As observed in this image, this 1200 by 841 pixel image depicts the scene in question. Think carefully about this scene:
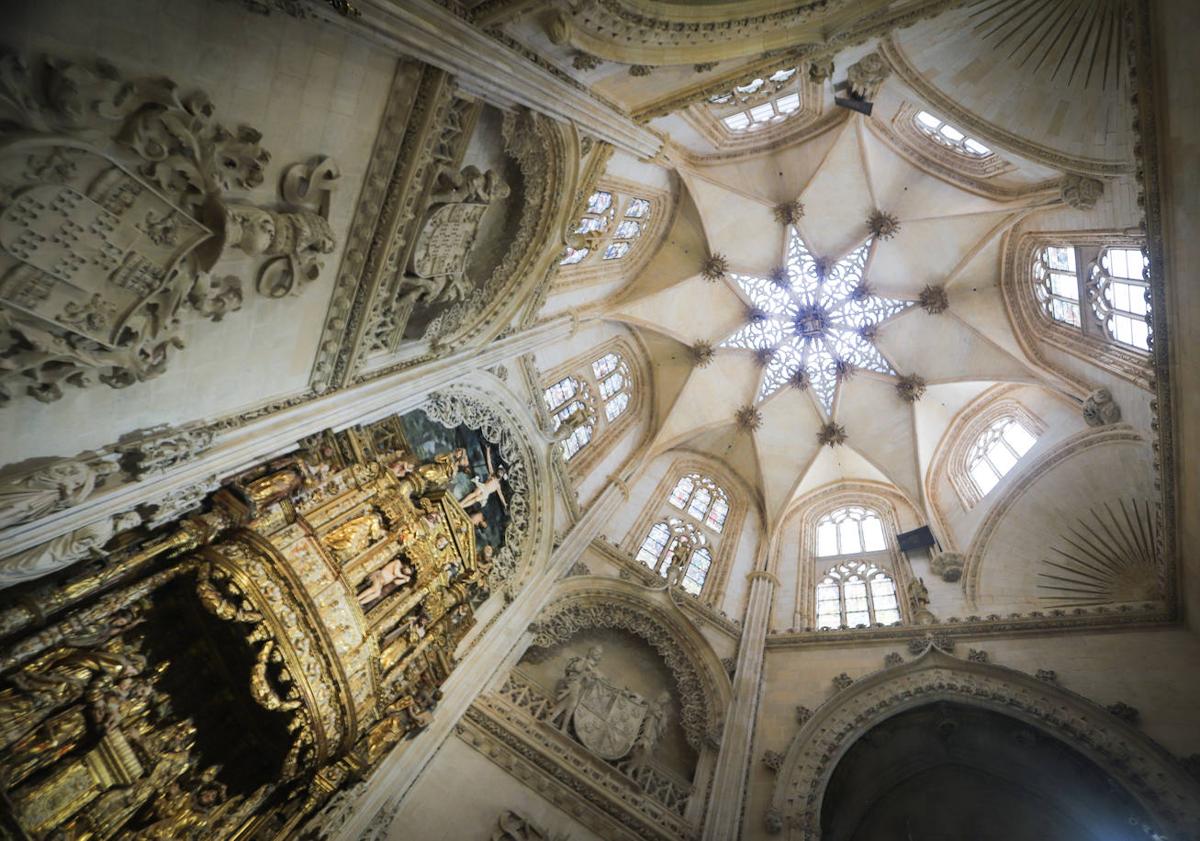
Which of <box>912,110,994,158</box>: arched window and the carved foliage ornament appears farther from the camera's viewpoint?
<box>912,110,994,158</box>: arched window

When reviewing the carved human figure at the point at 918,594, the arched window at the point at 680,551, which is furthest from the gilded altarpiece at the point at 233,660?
the carved human figure at the point at 918,594

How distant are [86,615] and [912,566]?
50.1ft

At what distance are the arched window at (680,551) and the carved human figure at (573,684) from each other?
2.88m

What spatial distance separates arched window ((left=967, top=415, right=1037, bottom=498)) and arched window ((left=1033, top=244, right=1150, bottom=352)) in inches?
115

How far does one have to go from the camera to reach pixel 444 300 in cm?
846

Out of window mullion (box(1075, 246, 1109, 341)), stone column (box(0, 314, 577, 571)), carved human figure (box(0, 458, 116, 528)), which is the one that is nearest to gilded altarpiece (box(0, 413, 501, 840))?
stone column (box(0, 314, 577, 571))

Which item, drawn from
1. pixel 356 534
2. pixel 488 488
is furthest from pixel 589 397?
pixel 356 534

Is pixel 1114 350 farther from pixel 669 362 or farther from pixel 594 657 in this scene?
pixel 594 657

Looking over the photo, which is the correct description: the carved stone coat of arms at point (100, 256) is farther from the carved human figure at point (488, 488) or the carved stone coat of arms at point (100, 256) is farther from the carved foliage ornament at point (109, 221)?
the carved human figure at point (488, 488)

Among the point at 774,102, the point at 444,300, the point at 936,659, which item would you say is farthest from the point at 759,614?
the point at 774,102

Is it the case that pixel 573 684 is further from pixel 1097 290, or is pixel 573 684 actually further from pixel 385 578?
pixel 1097 290

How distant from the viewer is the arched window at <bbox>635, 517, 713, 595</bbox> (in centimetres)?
1471

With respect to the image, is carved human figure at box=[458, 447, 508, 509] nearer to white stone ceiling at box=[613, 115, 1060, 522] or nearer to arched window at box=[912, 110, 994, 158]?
white stone ceiling at box=[613, 115, 1060, 522]

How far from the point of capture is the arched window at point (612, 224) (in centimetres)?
1330
